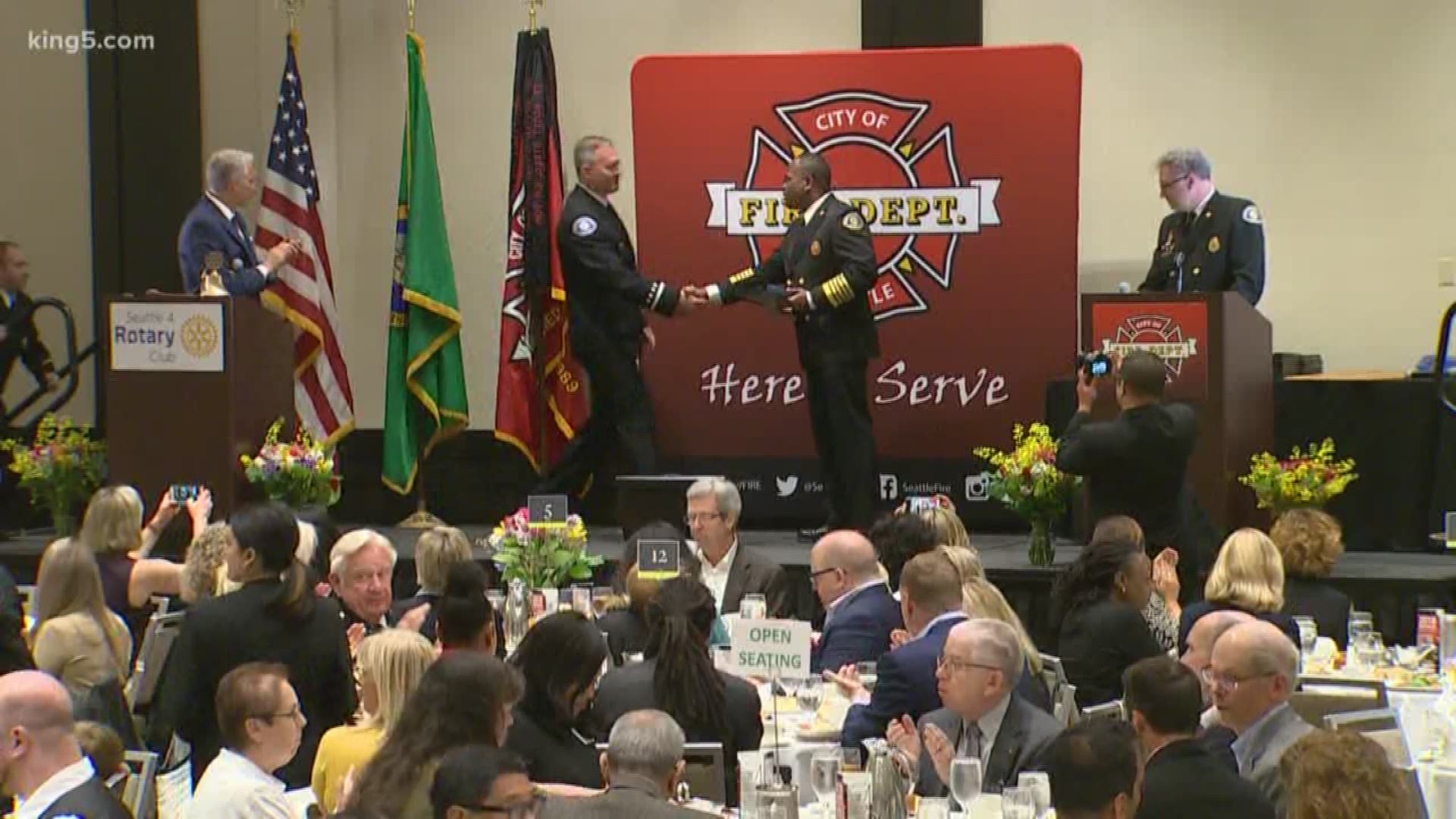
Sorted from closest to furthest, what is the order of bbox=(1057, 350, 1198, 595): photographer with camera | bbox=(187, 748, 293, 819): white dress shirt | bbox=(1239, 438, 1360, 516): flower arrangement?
1. bbox=(187, 748, 293, 819): white dress shirt
2. bbox=(1057, 350, 1198, 595): photographer with camera
3. bbox=(1239, 438, 1360, 516): flower arrangement

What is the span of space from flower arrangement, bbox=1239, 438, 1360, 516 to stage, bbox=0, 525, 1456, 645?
0.36m

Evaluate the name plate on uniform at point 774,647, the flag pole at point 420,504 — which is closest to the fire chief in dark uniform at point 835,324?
the flag pole at point 420,504

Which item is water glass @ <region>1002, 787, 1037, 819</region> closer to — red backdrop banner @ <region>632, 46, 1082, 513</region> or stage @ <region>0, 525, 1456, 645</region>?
stage @ <region>0, 525, 1456, 645</region>

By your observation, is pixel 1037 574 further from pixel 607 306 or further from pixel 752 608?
pixel 607 306

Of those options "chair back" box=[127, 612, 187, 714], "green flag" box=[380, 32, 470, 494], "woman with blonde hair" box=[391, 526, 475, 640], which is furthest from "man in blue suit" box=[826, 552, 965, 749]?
"green flag" box=[380, 32, 470, 494]

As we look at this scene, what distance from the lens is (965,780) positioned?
5297 millimetres

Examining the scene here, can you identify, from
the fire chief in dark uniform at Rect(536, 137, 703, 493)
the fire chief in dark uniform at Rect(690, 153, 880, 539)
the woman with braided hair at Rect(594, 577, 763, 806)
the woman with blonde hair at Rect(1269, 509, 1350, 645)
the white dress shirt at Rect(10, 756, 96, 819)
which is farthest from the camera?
the fire chief in dark uniform at Rect(536, 137, 703, 493)

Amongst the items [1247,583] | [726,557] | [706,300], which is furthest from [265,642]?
[706,300]

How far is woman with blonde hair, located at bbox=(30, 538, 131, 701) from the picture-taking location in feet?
21.6

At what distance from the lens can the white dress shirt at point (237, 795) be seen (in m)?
4.94

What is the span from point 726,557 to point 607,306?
141 inches

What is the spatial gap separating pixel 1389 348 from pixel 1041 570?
11.6 feet

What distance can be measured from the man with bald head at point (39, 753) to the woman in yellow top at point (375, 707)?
595 millimetres

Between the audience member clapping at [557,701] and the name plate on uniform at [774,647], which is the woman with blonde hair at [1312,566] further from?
the audience member clapping at [557,701]
